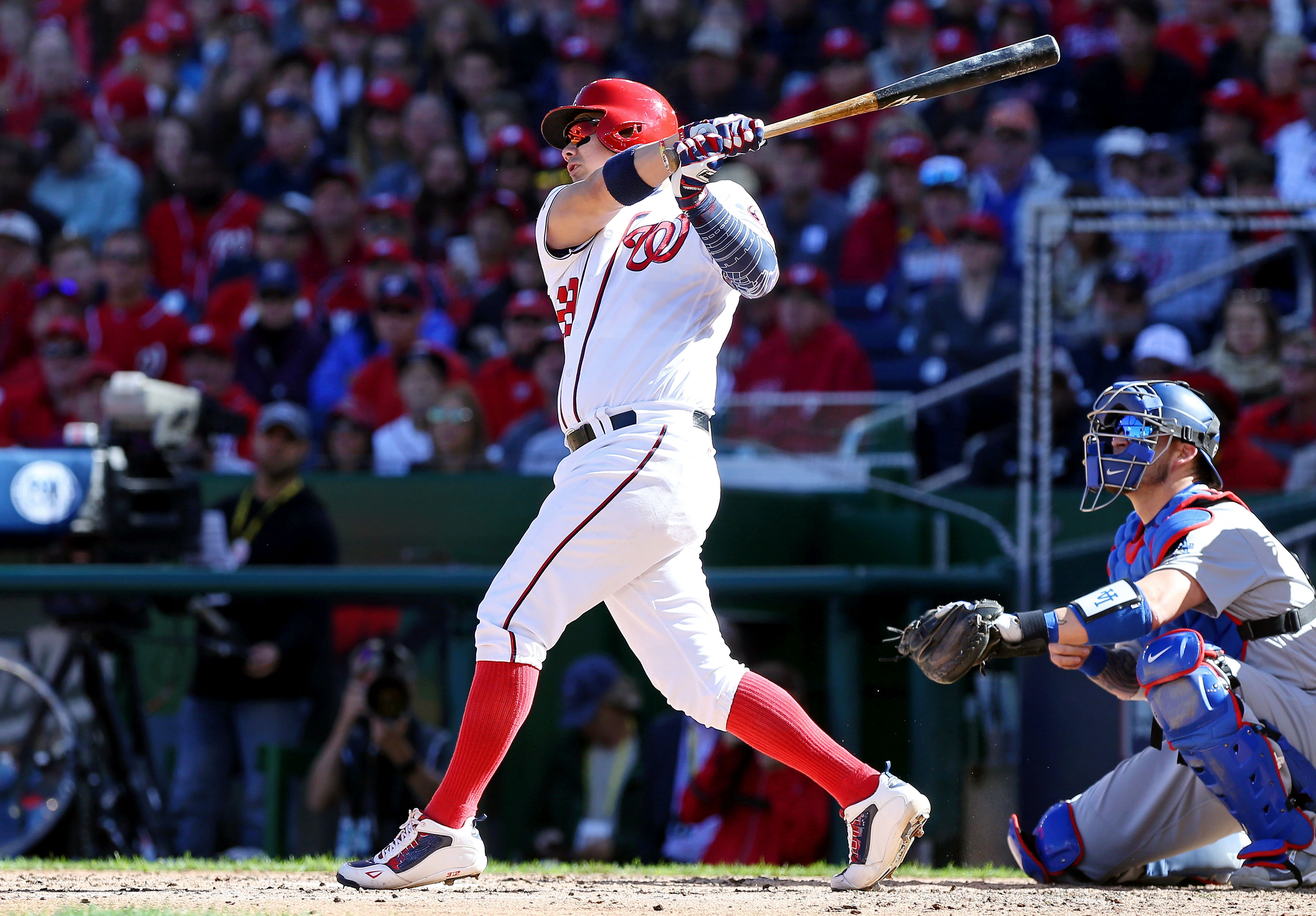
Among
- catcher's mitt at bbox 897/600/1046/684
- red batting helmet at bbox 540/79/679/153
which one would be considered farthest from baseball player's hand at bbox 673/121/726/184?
catcher's mitt at bbox 897/600/1046/684

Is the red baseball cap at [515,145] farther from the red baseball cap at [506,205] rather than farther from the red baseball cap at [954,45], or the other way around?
the red baseball cap at [954,45]

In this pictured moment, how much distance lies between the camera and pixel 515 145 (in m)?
8.76

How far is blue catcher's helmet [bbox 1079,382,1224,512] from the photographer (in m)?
3.54

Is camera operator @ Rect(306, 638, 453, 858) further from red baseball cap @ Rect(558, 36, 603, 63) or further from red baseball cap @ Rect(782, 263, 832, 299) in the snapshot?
red baseball cap @ Rect(558, 36, 603, 63)

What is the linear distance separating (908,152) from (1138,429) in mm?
4713

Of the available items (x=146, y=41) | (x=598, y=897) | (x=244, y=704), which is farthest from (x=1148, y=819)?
(x=146, y=41)

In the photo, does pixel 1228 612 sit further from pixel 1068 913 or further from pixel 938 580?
pixel 938 580

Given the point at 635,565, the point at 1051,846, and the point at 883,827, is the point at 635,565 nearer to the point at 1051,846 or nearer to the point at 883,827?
the point at 883,827

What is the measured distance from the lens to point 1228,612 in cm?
355

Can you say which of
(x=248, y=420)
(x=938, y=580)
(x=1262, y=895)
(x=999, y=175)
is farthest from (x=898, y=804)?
(x=999, y=175)

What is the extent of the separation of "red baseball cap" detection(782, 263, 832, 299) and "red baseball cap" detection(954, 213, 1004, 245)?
2.10 feet

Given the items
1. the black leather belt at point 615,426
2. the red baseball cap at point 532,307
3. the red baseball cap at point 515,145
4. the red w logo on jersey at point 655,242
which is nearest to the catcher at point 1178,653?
the black leather belt at point 615,426

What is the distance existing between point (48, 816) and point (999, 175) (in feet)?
17.0

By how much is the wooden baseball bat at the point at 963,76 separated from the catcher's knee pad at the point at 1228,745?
1.24 meters
